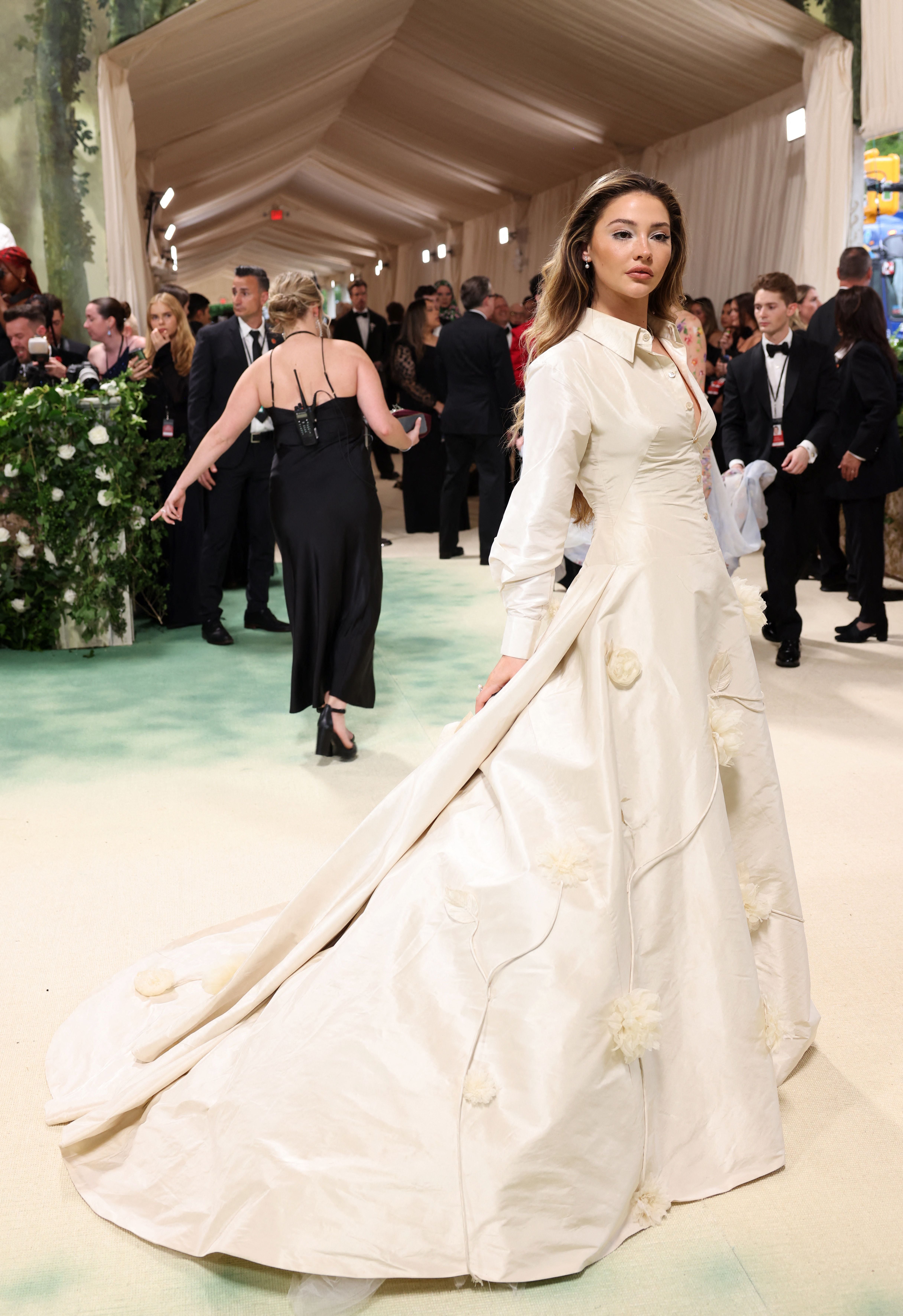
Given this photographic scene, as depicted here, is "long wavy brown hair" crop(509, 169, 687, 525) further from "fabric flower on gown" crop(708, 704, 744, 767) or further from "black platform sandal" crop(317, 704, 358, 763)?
"black platform sandal" crop(317, 704, 358, 763)

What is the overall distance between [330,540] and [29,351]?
2517 mm

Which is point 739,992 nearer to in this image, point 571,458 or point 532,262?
point 571,458

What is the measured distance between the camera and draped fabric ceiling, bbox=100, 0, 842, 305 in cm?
895

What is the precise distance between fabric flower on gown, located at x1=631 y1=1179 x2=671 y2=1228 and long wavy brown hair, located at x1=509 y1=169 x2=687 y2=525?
1.11 m

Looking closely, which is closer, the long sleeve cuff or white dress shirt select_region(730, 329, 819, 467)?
the long sleeve cuff

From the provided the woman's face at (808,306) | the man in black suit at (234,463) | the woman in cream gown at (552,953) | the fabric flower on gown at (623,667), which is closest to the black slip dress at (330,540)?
the man in black suit at (234,463)

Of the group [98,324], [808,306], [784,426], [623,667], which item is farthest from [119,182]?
[623,667]

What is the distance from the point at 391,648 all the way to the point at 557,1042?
4.25m

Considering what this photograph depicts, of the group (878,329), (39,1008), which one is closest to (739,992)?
(39,1008)

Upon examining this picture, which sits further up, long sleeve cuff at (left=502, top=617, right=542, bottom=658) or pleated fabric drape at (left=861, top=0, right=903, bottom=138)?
pleated fabric drape at (left=861, top=0, right=903, bottom=138)

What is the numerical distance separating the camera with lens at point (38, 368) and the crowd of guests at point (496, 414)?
0.18 feet

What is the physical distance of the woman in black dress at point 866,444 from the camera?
19.1 feet

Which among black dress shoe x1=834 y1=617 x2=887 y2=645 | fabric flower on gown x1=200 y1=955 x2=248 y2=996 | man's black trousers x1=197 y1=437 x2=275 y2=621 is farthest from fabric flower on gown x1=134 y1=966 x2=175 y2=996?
black dress shoe x1=834 y1=617 x2=887 y2=645

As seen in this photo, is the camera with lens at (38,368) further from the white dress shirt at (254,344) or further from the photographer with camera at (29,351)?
the white dress shirt at (254,344)
